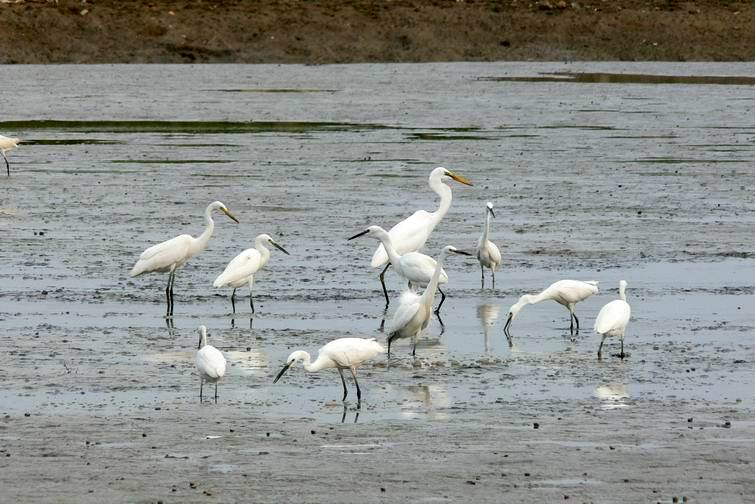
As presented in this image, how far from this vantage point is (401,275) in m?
15.5

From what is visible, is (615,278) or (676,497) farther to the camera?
(615,278)

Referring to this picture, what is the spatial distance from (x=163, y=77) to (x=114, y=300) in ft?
133

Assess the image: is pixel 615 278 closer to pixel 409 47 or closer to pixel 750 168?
pixel 750 168

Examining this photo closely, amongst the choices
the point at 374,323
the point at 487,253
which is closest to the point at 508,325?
the point at 374,323

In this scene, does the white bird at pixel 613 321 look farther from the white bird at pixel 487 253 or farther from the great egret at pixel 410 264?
the white bird at pixel 487 253

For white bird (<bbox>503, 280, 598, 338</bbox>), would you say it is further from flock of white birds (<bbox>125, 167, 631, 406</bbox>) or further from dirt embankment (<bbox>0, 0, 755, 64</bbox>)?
dirt embankment (<bbox>0, 0, 755, 64</bbox>)

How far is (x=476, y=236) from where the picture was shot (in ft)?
65.7

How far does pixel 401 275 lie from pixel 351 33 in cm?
4867

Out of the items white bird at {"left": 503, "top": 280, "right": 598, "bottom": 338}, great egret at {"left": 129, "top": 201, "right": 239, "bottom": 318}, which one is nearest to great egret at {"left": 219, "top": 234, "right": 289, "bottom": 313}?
great egret at {"left": 129, "top": 201, "right": 239, "bottom": 318}

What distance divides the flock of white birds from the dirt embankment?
44854 mm

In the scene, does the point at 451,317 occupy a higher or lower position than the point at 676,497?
higher

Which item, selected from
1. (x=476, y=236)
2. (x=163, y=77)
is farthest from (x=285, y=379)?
(x=163, y=77)

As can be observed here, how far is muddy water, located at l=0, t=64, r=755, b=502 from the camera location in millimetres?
9633

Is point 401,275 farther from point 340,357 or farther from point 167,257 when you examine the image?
point 340,357
